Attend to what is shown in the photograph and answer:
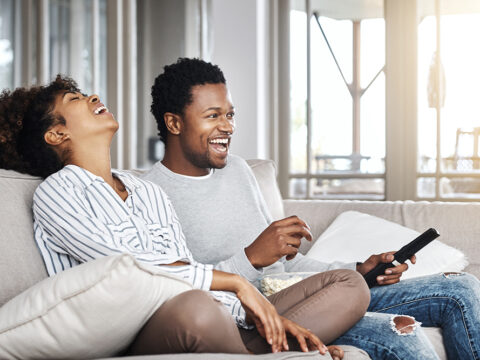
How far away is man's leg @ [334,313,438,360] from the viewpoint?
147 cm

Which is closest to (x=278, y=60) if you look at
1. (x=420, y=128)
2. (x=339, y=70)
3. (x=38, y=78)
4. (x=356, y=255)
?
(x=339, y=70)

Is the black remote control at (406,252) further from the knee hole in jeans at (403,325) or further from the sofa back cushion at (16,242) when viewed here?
the sofa back cushion at (16,242)

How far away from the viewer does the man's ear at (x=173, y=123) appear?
6.23 ft

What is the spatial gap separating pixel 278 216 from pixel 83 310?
1400mm

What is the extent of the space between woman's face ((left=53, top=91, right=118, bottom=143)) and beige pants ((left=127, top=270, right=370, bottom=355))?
57 centimetres

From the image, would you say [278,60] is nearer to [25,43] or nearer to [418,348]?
[25,43]

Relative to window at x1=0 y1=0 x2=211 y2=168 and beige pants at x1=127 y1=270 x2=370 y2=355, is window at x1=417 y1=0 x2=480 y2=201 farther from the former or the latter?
beige pants at x1=127 y1=270 x2=370 y2=355

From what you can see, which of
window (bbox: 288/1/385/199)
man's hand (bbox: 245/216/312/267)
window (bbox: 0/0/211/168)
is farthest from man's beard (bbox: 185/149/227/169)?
window (bbox: 0/0/211/168)

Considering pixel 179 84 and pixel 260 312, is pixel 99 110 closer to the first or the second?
pixel 179 84

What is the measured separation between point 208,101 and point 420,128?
2172 mm

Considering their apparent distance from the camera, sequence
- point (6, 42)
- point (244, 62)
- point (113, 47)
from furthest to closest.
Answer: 1. point (6, 42)
2. point (113, 47)
3. point (244, 62)

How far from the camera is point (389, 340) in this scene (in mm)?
1486

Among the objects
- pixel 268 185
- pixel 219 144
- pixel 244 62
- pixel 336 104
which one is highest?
pixel 244 62

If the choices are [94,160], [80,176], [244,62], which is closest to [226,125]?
[94,160]
